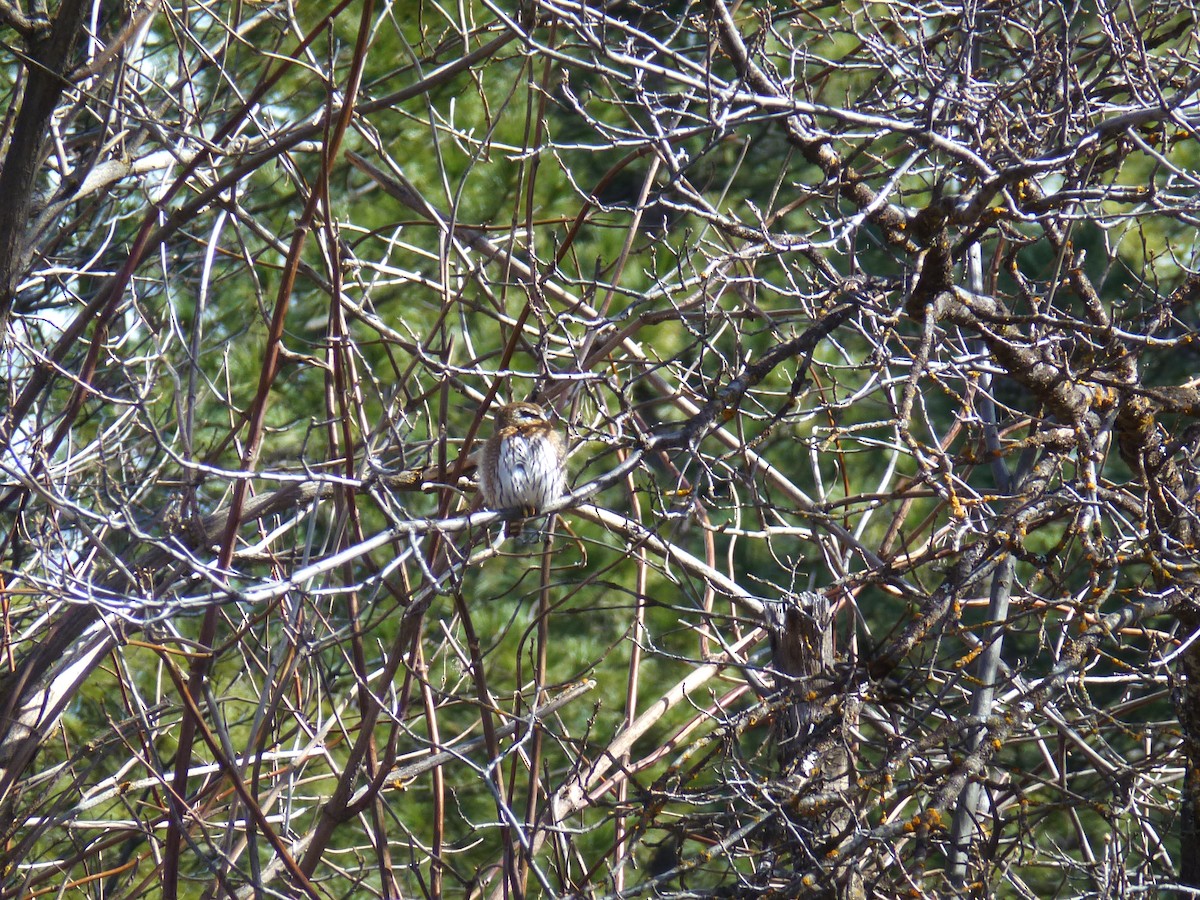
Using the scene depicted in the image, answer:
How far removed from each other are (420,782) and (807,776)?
14.3 feet

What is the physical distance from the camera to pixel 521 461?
155 inches

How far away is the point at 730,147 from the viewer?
7.29 m

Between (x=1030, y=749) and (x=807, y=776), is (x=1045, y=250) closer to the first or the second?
(x=1030, y=749)

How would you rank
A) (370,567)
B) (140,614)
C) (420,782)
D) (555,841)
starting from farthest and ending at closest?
1. (420,782)
2. (140,614)
3. (370,567)
4. (555,841)

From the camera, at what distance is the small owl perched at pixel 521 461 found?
154 inches

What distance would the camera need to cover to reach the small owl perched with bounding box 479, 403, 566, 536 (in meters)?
3.91

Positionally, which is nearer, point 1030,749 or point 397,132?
point 1030,749

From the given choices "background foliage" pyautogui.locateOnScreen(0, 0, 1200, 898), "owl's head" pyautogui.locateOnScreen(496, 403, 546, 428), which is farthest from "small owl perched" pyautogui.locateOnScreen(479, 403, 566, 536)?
"background foliage" pyautogui.locateOnScreen(0, 0, 1200, 898)

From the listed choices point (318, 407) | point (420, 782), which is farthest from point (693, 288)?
point (420, 782)

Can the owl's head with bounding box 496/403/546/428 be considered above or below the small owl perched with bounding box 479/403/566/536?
above

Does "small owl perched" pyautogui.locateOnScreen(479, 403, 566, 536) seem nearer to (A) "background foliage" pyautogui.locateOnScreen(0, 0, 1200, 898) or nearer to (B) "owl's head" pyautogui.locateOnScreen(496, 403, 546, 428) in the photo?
(B) "owl's head" pyautogui.locateOnScreen(496, 403, 546, 428)

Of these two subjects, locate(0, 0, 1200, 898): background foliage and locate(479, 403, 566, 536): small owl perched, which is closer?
locate(0, 0, 1200, 898): background foliage

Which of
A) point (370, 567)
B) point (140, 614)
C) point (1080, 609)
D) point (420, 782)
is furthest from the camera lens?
point (420, 782)

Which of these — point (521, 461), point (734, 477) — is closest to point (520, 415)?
point (521, 461)
